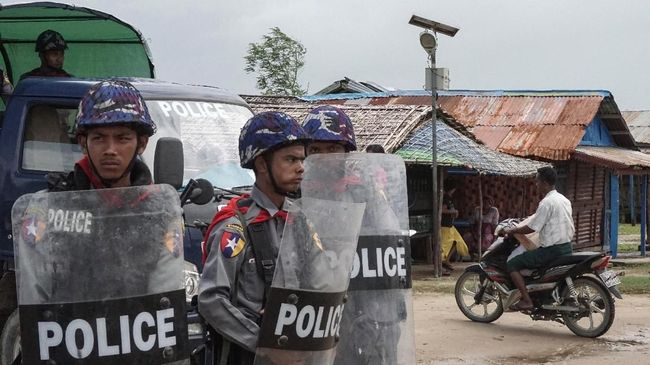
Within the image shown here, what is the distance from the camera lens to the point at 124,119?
305 cm

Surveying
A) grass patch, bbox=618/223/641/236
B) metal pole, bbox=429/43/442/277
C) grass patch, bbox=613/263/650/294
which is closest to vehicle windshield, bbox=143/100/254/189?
grass patch, bbox=613/263/650/294

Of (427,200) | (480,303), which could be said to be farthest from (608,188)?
(480,303)

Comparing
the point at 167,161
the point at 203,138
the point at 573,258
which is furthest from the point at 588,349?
the point at 167,161

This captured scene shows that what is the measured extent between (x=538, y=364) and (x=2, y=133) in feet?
15.5

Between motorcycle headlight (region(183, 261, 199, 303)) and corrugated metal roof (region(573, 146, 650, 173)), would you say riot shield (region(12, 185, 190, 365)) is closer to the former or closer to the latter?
motorcycle headlight (region(183, 261, 199, 303))

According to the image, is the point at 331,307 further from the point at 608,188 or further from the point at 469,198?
the point at 608,188

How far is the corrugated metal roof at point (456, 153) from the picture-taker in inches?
666

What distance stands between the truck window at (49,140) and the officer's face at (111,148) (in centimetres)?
280

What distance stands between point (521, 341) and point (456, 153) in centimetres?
840

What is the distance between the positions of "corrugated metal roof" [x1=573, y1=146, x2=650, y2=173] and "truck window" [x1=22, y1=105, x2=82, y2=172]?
1621 centimetres

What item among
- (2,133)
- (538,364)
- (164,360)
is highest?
(2,133)

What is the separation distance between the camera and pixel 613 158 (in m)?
21.1

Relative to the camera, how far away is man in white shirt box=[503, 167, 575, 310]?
9.56 metres

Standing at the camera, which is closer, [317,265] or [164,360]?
[164,360]
